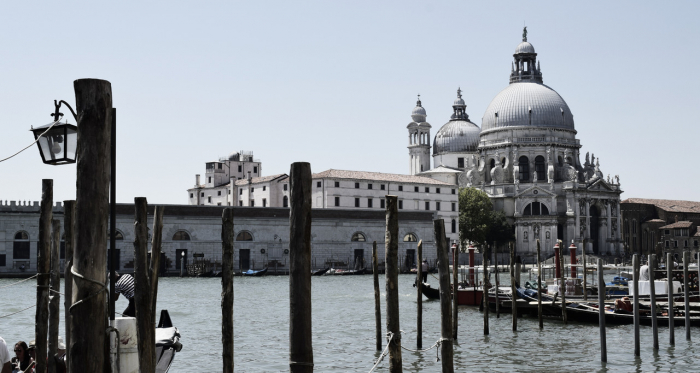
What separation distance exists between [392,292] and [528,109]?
62.7 metres

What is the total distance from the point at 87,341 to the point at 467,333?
47.0 feet

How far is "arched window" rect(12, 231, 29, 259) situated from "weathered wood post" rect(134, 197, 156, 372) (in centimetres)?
3611

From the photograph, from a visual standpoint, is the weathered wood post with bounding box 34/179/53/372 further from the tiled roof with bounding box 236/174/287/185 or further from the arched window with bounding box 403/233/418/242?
the tiled roof with bounding box 236/174/287/185

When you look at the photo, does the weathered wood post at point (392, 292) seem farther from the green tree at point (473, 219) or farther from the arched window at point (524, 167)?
the arched window at point (524, 167)

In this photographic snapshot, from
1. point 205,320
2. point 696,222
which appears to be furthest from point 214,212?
point 696,222

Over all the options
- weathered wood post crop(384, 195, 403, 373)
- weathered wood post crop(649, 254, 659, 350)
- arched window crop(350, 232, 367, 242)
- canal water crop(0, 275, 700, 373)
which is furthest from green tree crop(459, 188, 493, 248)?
weathered wood post crop(384, 195, 403, 373)

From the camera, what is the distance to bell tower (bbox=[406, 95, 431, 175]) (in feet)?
254

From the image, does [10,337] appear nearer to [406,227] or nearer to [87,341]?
[87,341]

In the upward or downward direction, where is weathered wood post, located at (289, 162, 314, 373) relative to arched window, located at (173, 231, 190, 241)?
downward

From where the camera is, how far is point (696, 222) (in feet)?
262

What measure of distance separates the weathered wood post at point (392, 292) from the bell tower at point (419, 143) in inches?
2675

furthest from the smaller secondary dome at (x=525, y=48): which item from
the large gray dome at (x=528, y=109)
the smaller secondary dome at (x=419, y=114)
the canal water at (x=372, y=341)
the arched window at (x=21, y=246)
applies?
the canal water at (x=372, y=341)

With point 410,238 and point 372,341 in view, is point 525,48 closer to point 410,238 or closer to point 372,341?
point 410,238

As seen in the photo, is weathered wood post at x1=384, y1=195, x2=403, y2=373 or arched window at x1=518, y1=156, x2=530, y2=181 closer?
weathered wood post at x1=384, y1=195, x2=403, y2=373
